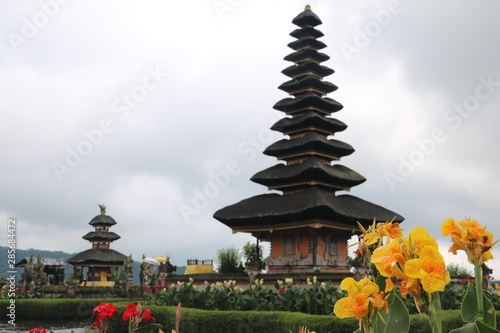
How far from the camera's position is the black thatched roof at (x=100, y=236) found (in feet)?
152

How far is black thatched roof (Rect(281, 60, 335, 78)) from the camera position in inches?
1154

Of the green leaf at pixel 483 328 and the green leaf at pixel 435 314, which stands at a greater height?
the green leaf at pixel 435 314

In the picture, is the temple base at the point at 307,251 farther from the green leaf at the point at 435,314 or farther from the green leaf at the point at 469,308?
the green leaf at the point at 435,314

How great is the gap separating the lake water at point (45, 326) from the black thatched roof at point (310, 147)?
13894 mm

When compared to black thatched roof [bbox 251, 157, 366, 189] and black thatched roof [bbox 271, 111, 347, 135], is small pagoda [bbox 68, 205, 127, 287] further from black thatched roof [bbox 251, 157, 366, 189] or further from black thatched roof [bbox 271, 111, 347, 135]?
black thatched roof [bbox 271, 111, 347, 135]

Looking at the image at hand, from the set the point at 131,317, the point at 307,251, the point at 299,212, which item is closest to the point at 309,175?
the point at 299,212

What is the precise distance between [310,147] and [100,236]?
2794 centimetres

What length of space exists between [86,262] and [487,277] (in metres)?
37.0

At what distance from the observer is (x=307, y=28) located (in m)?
30.3

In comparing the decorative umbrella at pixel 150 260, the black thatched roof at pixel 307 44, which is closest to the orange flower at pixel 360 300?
the black thatched roof at pixel 307 44

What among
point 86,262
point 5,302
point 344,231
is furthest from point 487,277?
point 86,262

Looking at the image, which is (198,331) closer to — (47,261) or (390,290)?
(390,290)

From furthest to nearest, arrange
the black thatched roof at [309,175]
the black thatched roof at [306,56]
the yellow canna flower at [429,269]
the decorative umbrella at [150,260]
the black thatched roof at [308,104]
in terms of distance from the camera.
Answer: the decorative umbrella at [150,260]
the black thatched roof at [306,56]
the black thatched roof at [308,104]
the black thatched roof at [309,175]
the yellow canna flower at [429,269]

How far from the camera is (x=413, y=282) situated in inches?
62.8
